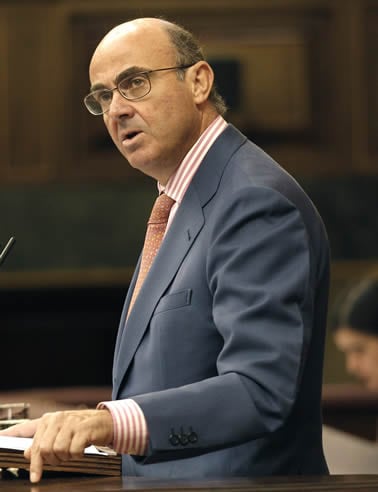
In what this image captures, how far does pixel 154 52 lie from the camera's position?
1909 mm

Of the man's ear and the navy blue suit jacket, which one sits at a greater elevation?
the man's ear

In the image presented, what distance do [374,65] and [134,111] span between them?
3.71 metres

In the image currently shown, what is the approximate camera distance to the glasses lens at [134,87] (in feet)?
6.18

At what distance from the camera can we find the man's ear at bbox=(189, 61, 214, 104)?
196 centimetres

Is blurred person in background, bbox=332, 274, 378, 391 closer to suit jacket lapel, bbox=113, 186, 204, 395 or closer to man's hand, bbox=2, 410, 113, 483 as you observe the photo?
suit jacket lapel, bbox=113, 186, 204, 395

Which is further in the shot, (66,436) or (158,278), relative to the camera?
(158,278)

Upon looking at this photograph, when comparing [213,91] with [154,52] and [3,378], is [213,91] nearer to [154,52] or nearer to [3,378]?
[154,52]

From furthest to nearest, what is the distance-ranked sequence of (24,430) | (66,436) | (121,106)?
(121,106) < (24,430) < (66,436)

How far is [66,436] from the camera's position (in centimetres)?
143

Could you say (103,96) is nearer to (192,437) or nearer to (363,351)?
(192,437)

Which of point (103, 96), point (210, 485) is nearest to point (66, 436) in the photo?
point (210, 485)

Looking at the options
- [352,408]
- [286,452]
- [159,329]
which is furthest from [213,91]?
[352,408]

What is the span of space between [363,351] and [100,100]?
7.28 ft

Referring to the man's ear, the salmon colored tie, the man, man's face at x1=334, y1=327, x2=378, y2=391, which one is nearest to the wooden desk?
the man
